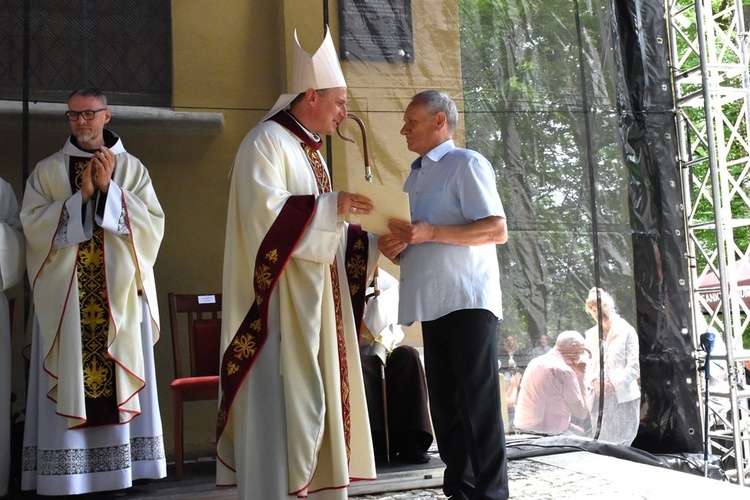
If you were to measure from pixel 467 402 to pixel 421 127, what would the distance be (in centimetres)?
104

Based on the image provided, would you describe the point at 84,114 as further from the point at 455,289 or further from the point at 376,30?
the point at 455,289

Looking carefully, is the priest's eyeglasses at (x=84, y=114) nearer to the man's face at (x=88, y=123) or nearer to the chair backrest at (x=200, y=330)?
the man's face at (x=88, y=123)

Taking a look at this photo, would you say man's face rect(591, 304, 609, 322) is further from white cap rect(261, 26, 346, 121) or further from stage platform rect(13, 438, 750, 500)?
white cap rect(261, 26, 346, 121)

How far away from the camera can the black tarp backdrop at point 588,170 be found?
4.70 m

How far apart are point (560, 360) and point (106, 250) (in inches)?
99.0

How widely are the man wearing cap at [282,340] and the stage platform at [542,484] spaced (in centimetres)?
78

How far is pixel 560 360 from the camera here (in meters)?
4.62

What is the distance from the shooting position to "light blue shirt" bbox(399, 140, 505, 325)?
2.95 metres

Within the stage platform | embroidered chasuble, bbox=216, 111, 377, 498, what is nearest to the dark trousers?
embroidered chasuble, bbox=216, 111, 377, 498

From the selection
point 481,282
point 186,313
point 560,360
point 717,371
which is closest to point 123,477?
point 186,313

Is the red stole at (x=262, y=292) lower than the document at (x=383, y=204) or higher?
lower

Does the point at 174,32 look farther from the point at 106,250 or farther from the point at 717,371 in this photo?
the point at 717,371

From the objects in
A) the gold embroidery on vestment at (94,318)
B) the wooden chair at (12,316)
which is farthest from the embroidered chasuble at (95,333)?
the wooden chair at (12,316)

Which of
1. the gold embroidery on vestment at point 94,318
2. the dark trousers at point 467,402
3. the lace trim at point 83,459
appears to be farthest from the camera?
the gold embroidery on vestment at point 94,318
